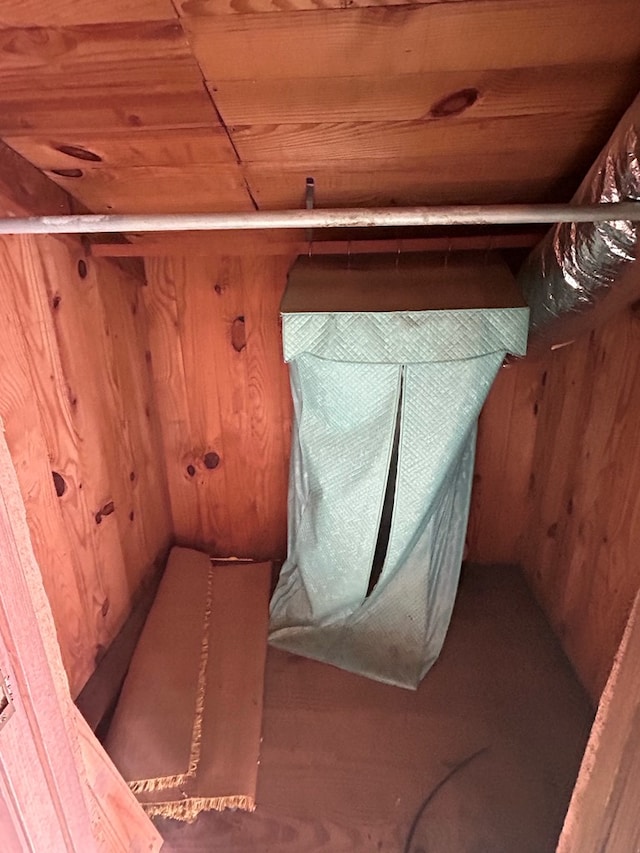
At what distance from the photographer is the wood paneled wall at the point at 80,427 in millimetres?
1236

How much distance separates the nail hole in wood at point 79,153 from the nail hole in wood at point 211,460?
112cm

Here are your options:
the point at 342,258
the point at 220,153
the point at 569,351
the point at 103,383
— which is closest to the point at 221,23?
the point at 220,153

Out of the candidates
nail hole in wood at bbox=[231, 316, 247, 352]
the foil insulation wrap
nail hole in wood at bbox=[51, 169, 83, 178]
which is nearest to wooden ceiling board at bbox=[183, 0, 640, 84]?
the foil insulation wrap

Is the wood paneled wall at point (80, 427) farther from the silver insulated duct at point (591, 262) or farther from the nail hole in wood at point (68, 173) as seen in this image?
the silver insulated duct at point (591, 262)

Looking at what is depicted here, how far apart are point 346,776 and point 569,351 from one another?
1337mm

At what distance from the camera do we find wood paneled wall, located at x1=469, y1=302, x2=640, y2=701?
4.59ft

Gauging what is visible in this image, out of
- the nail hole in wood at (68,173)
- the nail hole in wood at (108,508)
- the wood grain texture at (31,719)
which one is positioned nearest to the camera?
the wood grain texture at (31,719)

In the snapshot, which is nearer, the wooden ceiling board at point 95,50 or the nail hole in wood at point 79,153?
the wooden ceiling board at point 95,50

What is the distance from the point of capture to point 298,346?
136 centimetres

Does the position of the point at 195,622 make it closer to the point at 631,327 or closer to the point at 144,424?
the point at 144,424

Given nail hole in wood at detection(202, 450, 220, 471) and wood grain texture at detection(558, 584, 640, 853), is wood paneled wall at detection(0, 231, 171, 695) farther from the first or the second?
wood grain texture at detection(558, 584, 640, 853)

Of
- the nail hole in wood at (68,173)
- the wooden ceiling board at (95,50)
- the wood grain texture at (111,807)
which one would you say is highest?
the wooden ceiling board at (95,50)

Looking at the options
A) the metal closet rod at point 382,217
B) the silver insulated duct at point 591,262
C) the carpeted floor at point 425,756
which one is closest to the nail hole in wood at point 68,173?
the metal closet rod at point 382,217

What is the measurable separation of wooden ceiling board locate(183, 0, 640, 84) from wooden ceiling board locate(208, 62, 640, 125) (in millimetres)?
20
